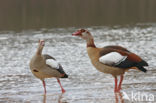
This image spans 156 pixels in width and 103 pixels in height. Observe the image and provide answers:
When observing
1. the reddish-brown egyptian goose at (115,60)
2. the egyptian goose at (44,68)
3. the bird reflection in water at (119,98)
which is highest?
the reddish-brown egyptian goose at (115,60)

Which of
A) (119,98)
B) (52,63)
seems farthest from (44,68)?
(119,98)

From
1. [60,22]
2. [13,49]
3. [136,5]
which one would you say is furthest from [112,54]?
[136,5]

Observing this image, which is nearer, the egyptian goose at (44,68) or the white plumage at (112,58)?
the white plumage at (112,58)

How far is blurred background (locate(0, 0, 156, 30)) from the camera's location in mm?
37469

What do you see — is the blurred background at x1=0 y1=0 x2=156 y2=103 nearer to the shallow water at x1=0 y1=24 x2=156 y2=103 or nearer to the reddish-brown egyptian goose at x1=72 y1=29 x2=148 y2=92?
the shallow water at x1=0 y1=24 x2=156 y2=103

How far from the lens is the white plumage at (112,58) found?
36.4 feet

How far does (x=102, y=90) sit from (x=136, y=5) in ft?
132

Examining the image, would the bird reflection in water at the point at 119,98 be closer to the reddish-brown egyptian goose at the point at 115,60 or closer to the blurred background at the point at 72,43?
the blurred background at the point at 72,43

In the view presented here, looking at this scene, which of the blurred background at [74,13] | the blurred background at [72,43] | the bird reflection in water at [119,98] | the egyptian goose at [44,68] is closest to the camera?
the bird reflection in water at [119,98]

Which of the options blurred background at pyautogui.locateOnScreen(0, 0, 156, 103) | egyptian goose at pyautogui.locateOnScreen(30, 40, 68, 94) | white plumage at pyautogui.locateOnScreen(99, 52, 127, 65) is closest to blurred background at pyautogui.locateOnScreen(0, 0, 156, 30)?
blurred background at pyautogui.locateOnScreen(0, 0, 156, 103)

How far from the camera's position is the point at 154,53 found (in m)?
18.4

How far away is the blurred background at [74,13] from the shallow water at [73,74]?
9.16 m

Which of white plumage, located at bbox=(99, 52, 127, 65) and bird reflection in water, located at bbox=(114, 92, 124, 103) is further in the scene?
white plumage, located at bbox=(99, 52, 127, 65)

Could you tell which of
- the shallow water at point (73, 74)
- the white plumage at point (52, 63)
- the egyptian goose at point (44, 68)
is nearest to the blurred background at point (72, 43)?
the shallow water at point (73, 74)
